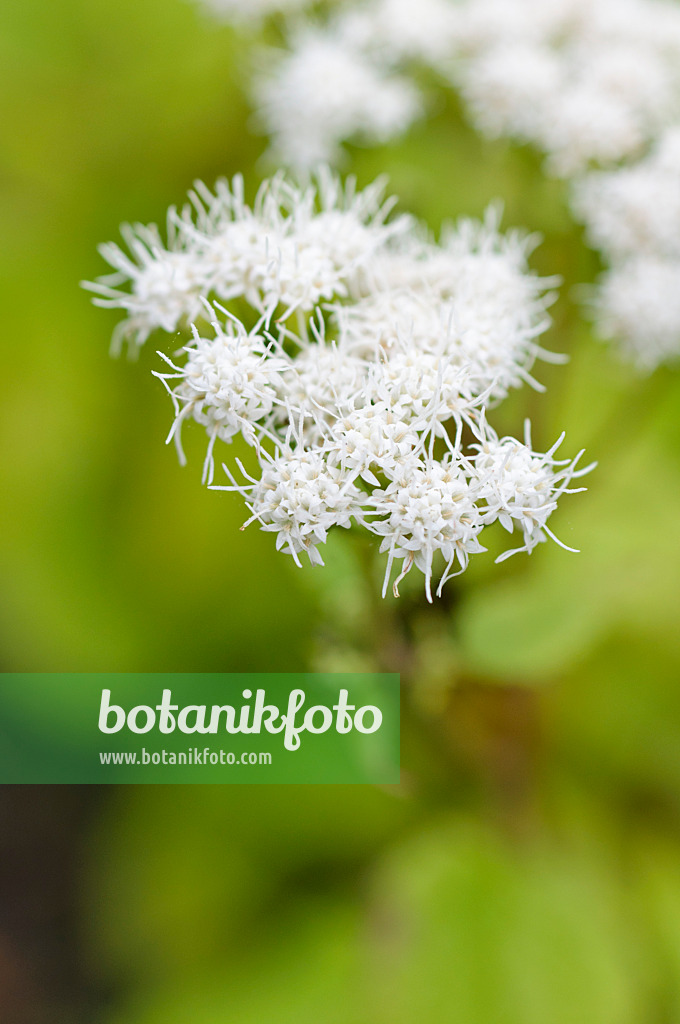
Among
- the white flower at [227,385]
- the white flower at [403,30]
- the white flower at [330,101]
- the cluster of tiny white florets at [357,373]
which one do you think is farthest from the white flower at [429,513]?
the white flower at [403,30]

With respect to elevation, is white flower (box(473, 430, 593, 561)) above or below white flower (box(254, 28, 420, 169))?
below

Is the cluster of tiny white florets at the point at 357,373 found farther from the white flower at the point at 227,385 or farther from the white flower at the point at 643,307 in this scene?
the white flower at the point at 643,307

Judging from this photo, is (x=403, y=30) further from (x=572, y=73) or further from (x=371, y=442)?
(x=371, y=442)

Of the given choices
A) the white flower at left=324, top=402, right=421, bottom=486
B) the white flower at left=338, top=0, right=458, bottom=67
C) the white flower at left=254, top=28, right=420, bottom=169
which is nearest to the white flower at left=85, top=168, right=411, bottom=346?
the white flower at left=324, top=402, right=421, bottom=486

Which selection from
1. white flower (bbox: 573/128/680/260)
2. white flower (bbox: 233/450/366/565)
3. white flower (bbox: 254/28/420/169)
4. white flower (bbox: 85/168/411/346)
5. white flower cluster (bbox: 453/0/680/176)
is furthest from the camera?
white flower (bbox: 254/28/420/169)

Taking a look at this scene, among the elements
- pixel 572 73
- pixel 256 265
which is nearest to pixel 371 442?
pixel 256 265

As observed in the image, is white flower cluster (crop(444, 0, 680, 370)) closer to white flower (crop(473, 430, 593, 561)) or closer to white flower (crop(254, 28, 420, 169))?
white flower (crop(254, 28, 420, 169))

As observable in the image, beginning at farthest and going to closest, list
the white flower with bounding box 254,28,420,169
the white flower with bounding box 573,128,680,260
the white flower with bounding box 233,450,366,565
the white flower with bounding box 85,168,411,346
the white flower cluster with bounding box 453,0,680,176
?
the white flower with bounding box 254,28,420,169 < the white flower cluster with bounding box 453,0,680,176 < the white flower with bounding box 573,128,680,260 < the white flower with bounding box 85,168,411,346 < the white flower with bounding box 233,450,366,565
